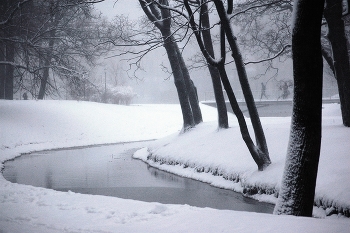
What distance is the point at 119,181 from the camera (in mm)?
12188

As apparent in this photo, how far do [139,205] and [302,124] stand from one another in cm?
364

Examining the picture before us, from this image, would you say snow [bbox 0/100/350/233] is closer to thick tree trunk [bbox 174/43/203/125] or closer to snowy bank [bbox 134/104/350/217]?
snowy bank [bbox 134/104/350/217]

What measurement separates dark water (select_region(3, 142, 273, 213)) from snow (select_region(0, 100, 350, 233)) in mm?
647

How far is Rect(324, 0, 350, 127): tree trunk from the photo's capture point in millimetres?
11469

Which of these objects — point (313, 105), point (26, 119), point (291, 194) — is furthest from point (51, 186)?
point (26, 119)

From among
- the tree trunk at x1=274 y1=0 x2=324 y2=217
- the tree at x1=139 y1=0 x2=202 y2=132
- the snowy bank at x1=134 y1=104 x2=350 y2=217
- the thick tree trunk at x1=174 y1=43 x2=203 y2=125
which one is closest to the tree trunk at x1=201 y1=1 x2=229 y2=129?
the snowy bank at x1=134 y1=104 x2=350 y2=217

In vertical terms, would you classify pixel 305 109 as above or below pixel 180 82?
below

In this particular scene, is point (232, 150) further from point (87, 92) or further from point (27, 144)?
point (87, 92)

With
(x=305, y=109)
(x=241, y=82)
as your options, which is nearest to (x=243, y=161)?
(x=241, y=82)

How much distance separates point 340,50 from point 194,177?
21.2ft

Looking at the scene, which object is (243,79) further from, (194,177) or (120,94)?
(120,94)

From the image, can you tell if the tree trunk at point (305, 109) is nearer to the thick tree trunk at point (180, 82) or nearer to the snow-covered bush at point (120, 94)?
the thick tree trunk at point (180, 82)

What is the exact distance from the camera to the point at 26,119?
25141 mm

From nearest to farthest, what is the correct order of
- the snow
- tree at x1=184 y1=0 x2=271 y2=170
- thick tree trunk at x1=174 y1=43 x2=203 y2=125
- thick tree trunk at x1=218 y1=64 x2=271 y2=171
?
the snow → tree at x1=184 y1=0 x2=271 y2=170 → thick tree trunk at x1=218 y1=64 x2=271 y2=171 → thick tree trunk at x1=174 y1=43 x2=203 y2=125
